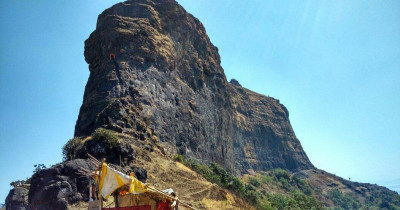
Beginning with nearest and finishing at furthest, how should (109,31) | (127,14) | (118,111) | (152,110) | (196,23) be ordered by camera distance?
1. (118,111)
2. (152,110)
3. (109,31)
4. (127,14)
5. (196,23)

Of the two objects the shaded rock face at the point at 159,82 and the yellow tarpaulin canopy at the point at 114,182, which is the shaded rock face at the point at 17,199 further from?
the yellow tarpaulin canopy at the point at 114,182

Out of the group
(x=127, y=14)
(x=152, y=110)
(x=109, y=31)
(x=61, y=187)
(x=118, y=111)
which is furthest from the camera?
(x=127, y=14)

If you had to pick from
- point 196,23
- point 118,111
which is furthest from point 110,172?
point 196,23

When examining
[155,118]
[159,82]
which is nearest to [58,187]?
[155,118]

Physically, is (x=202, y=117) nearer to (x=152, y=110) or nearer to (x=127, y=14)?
(x=152, y=110)

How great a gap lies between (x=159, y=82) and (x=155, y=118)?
5827 mm

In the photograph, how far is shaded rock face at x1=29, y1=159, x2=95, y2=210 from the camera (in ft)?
51.6

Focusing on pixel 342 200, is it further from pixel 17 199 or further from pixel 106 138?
pixel 17 199

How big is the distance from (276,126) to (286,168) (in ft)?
47.4

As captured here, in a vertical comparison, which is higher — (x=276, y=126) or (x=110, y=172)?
(x=276, y=126)

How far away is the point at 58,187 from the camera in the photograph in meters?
16.2

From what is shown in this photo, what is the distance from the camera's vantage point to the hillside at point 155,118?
19969 millimetres

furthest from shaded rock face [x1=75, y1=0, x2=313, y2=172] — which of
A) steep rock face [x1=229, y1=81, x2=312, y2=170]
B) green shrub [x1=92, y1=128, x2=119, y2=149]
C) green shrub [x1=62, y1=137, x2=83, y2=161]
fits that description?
steep rock face [x1=229, y1=81, x2=312, y2=170]

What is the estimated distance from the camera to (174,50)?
153 ft
